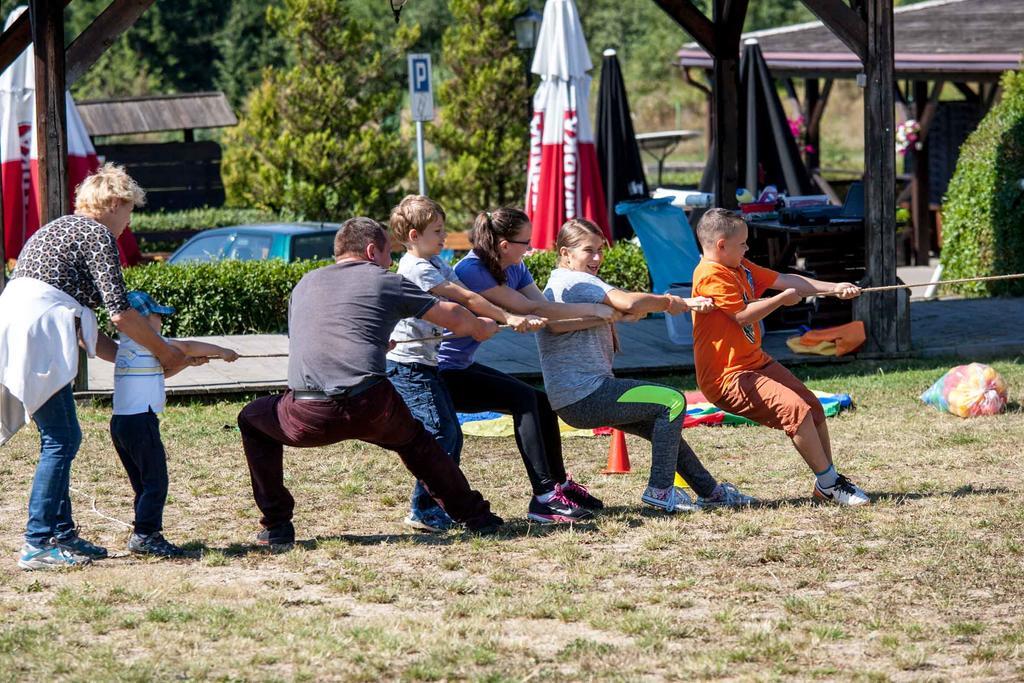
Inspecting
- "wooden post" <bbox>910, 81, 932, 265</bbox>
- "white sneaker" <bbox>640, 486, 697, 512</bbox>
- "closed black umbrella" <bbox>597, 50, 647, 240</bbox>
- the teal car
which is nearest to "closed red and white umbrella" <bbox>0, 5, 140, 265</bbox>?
the teal car

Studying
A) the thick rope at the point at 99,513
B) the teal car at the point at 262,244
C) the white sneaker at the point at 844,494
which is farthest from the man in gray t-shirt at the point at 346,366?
the teal car at the point at 262,244

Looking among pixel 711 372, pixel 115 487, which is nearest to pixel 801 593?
pixel 711 372

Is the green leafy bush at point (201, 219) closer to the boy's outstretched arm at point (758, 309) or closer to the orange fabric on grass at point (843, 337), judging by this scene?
the orange fabric on grass at point (843, 337)

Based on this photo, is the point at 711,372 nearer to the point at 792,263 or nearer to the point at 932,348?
the point at 932,348

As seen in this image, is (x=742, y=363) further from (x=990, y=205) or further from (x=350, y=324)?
(x=990, y=205)

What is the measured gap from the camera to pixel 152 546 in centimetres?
601

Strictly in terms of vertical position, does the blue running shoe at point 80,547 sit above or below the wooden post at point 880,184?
below

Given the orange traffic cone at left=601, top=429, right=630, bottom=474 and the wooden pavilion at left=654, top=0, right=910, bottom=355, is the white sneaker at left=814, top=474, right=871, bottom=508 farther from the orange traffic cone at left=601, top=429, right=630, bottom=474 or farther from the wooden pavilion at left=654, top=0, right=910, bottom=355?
the wooden pavilion at left=654, top=0, right=910, bottom=355

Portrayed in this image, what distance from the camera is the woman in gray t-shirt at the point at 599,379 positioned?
6.35m

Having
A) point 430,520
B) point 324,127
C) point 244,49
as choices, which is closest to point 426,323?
point 430,520

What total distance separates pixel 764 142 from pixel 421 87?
3832 millimetres

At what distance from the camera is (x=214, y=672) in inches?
178

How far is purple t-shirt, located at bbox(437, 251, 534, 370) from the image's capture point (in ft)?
20.9

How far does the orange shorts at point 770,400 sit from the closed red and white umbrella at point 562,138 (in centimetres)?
809
